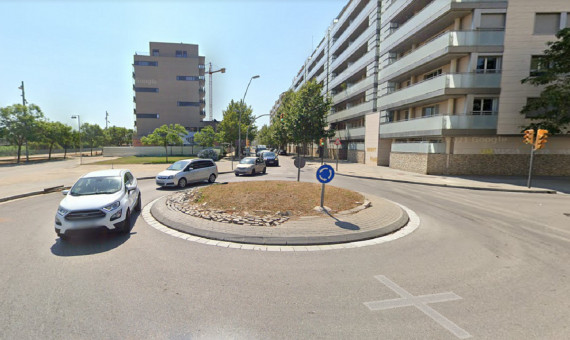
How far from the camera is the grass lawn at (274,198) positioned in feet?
25.7

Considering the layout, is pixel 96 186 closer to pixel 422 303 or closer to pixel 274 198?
pixel 274 198

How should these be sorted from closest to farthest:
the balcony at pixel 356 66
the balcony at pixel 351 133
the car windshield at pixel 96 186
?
the car windshield at pixel 96 186 < the balcony at pixel 356 66 < the balcony at pixel 351 133

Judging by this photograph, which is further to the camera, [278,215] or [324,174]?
[324,174]

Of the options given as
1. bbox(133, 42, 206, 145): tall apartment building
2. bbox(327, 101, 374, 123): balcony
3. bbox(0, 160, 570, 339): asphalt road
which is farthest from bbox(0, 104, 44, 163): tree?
bbox(327, 101, 374, 123): balcony

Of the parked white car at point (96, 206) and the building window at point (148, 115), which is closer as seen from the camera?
the parked white car at point (96, 206)

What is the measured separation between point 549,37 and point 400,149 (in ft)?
41.2

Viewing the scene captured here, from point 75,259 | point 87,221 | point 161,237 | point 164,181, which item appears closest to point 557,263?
point 161,237

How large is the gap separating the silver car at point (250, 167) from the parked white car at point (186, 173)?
355cm

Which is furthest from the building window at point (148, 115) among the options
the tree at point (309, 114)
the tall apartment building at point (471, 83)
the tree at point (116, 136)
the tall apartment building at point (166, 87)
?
the tall apartment building at point (471, 83)

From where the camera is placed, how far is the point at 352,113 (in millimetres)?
35219

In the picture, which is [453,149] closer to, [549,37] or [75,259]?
[549,37]

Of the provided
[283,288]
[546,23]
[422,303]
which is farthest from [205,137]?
[422,303]

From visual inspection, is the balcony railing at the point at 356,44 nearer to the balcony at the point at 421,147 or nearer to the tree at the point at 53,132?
the balcony at the point at 421,147

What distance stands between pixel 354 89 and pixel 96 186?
1315 inches
